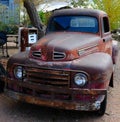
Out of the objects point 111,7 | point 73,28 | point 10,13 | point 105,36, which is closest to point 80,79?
point 73,28

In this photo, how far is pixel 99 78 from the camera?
17.3 feet

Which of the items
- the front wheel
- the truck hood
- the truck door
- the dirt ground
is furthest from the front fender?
the truck door

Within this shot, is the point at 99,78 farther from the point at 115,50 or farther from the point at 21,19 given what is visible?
the point at 21,19

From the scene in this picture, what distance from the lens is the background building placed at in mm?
20922

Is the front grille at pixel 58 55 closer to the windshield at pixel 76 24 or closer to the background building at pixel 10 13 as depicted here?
the windshield at pixel 76 24

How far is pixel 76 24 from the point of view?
6926 mm

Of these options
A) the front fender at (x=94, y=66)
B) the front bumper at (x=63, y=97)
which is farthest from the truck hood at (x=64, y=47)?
the front bumper at (x=63, y=97)

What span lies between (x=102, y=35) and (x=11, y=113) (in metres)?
2.49

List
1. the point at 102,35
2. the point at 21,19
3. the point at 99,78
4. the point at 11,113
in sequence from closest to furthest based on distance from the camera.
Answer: the point at 99,78, the point at 11,113, the point at 102,35, the point at 21,19

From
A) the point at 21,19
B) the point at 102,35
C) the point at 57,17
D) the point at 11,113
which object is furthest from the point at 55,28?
the point at 21,19

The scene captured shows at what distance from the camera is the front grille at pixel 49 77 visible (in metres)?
5.33

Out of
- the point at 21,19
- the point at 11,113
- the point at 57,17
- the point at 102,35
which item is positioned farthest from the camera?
the point at 21,19

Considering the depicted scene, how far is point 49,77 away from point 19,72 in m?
0.64

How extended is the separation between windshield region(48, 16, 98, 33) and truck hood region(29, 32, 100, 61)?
1.21 feet
